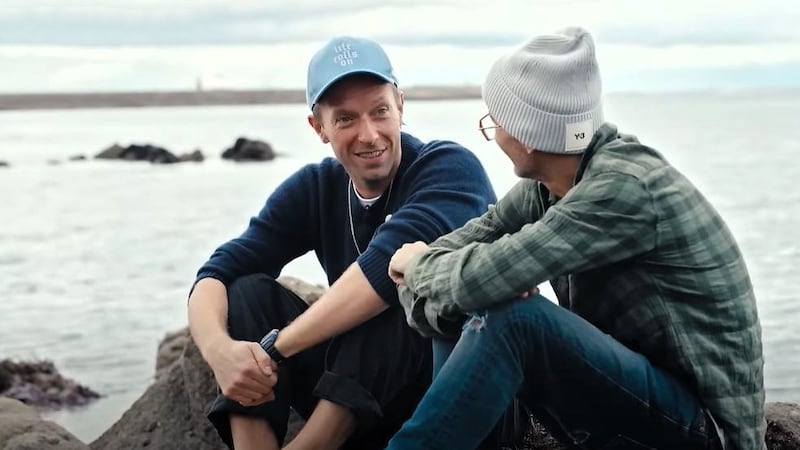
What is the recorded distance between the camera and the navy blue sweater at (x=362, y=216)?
4.06 m

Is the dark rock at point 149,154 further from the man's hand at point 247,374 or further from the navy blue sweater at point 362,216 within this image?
the man's hand at point 247,374

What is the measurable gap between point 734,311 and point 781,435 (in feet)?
4.72

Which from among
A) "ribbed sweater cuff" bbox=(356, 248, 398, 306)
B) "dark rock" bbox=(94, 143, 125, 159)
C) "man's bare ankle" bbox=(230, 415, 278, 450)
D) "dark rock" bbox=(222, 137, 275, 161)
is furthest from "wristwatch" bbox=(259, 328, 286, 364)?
"dark rock" bbox=(94, 143, 125, 159)

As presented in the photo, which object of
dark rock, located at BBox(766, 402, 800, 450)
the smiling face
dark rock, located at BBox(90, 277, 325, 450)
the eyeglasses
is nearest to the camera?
the eyeglasses

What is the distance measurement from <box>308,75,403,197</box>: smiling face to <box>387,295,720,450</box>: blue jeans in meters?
1.13

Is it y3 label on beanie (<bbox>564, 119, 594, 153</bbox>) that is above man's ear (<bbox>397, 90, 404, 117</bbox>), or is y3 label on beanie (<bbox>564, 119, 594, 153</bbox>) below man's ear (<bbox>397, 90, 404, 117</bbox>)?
above

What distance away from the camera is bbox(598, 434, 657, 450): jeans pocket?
3314 millimetres

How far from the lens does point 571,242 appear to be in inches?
125

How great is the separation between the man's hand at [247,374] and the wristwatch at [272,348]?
2 centimetres

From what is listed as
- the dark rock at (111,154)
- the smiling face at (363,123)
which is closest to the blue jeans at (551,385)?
the smiling face at (363,123)

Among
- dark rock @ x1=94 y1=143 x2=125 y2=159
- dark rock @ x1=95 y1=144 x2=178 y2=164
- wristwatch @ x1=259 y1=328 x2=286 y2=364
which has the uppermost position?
wristwatch @ x1=259 y1=328 x2=286 y2=364

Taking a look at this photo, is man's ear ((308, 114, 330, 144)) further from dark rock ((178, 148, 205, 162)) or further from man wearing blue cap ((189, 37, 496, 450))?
dark rock ((178, 148, 205, 162))

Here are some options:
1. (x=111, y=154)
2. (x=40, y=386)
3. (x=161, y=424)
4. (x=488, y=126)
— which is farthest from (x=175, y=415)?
(x=111, y=154)

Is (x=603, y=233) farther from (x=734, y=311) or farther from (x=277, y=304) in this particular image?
(x=277, y=304)
